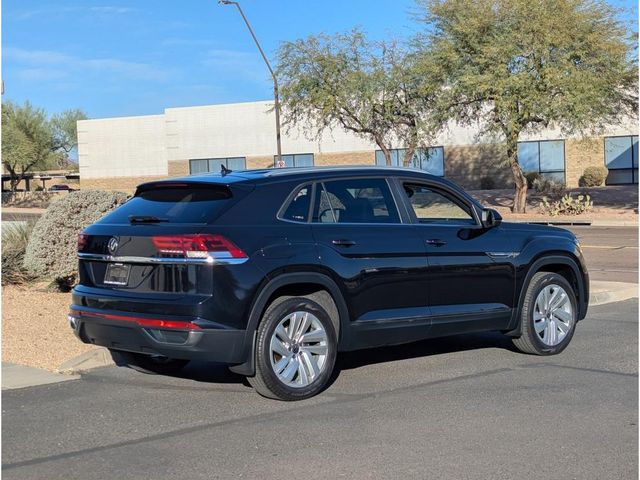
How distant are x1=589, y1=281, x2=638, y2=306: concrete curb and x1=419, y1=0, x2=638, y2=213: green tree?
69.4 feet

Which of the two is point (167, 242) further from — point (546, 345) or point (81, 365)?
point (546, 345)

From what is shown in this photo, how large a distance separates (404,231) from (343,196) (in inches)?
24.1

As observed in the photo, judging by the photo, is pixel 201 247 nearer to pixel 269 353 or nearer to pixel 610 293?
pixel 269 353

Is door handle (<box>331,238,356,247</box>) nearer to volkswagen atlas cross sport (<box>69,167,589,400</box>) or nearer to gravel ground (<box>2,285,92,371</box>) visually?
volkswagen atlas cross sport (<box>69,167,589,400</box>)

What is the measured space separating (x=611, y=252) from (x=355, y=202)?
14.7 metres

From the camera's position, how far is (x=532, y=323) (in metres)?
8.51

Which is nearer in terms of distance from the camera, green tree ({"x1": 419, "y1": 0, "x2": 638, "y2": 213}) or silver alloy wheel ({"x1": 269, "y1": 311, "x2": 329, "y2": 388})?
silver alloy wheel ({"x1": 269, "y1": 311, "x2": 329, "y2": 388})

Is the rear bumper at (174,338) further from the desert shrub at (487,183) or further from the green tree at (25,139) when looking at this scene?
the green tree at (25,139)

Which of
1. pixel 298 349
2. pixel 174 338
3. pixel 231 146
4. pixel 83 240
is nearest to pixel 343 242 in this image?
pixel 298 349

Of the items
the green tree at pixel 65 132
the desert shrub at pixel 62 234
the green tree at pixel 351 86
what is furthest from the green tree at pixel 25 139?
the desert shrub at pixel 62 234

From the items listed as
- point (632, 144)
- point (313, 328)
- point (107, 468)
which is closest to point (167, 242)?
point (313, 328)

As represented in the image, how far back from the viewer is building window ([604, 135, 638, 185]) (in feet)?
166

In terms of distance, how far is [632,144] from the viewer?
5069 cm

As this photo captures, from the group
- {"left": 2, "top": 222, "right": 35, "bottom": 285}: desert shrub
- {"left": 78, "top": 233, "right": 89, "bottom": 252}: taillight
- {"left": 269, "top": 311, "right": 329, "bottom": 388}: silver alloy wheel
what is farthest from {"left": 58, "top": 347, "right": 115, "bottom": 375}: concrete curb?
{"left": 2, "top": 222, "right": 35, "bottom": 285}: desert shrub
